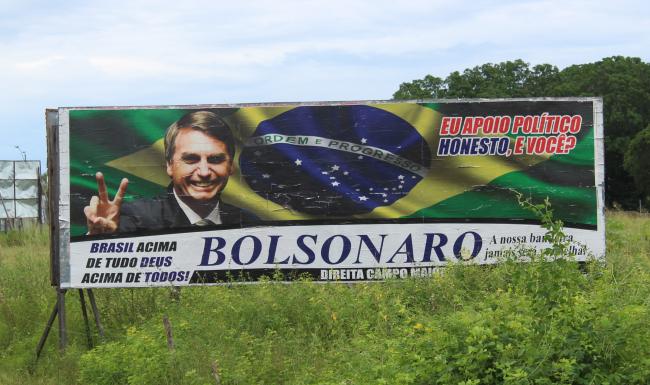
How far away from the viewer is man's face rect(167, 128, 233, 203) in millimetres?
10523

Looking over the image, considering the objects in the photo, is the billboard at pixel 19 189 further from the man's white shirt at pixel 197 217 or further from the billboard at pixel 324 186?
the man's white shirt at pixel 197 217

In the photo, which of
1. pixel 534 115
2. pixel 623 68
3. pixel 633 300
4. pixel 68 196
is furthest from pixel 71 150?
pixel 623 68

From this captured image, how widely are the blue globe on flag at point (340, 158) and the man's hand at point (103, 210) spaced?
1947 mm

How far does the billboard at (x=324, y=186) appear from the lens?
411 inches

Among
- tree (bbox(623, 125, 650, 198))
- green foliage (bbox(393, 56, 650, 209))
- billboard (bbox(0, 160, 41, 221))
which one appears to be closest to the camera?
billboard (bbox(0, 160, 41, 221))

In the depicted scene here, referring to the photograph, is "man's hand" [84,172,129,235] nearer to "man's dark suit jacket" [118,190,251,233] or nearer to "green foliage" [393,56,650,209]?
"man's dark suit jacket" [118,190,251,233]

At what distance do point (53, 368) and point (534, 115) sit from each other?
23.4 ft

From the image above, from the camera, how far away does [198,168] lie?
1054 cm

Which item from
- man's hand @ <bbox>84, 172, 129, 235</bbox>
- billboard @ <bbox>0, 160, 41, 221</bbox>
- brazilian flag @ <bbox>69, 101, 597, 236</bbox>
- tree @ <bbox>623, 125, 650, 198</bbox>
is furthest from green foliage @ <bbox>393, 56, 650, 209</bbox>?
man's hand @ <bbox>84, 172, 129, 235</bbox>

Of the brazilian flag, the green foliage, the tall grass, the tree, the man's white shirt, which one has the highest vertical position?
the green foliage

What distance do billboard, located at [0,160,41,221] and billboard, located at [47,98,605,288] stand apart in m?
21.5

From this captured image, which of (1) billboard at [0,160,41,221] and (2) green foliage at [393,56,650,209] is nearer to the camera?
(1) billboard at [0,160,41,221]

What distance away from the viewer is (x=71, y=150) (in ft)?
34.3

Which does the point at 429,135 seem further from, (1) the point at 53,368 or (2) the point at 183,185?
(1) the point at 53,368
